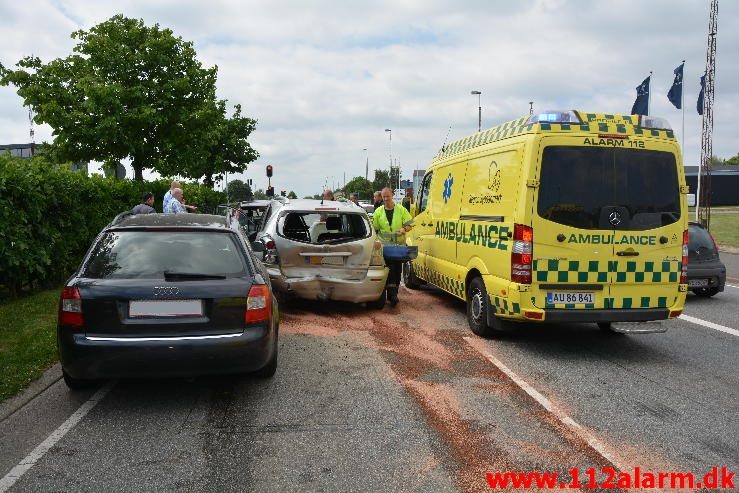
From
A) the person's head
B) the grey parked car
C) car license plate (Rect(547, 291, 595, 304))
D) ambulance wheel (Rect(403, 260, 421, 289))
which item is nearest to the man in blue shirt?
the grey parked car

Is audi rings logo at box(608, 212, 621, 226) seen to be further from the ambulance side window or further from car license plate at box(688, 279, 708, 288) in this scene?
car license plate at box(688, 279, 708, 288)

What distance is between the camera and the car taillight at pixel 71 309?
4.55 m

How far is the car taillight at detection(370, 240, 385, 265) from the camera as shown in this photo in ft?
28.1

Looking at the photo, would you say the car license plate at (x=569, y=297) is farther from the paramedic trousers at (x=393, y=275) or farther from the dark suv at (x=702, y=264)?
the dark suv at (x=702, y=264)

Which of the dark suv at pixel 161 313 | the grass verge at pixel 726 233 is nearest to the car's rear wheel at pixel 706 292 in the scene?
the dark suv at pixel 161 313

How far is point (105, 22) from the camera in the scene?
2312cm

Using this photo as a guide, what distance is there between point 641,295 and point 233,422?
14.3ft

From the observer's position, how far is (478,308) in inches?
290

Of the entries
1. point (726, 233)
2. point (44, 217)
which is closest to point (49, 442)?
point (44, 217)

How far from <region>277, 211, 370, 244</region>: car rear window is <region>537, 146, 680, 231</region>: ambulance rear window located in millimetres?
3104

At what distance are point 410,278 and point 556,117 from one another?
5563 millimetres

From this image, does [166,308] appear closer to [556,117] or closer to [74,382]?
[74,382]

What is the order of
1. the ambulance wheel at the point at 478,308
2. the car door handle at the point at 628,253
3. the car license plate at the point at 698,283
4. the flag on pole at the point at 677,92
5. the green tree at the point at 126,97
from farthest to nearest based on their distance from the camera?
the flag on pole at the point at 677,92, the green tree at the point at 126,97, the car license plate at the point at 698,283, the ambulance wheel at the point at 478,308, the car door handle at the point at 628,253

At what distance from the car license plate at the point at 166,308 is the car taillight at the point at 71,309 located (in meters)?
0.36
